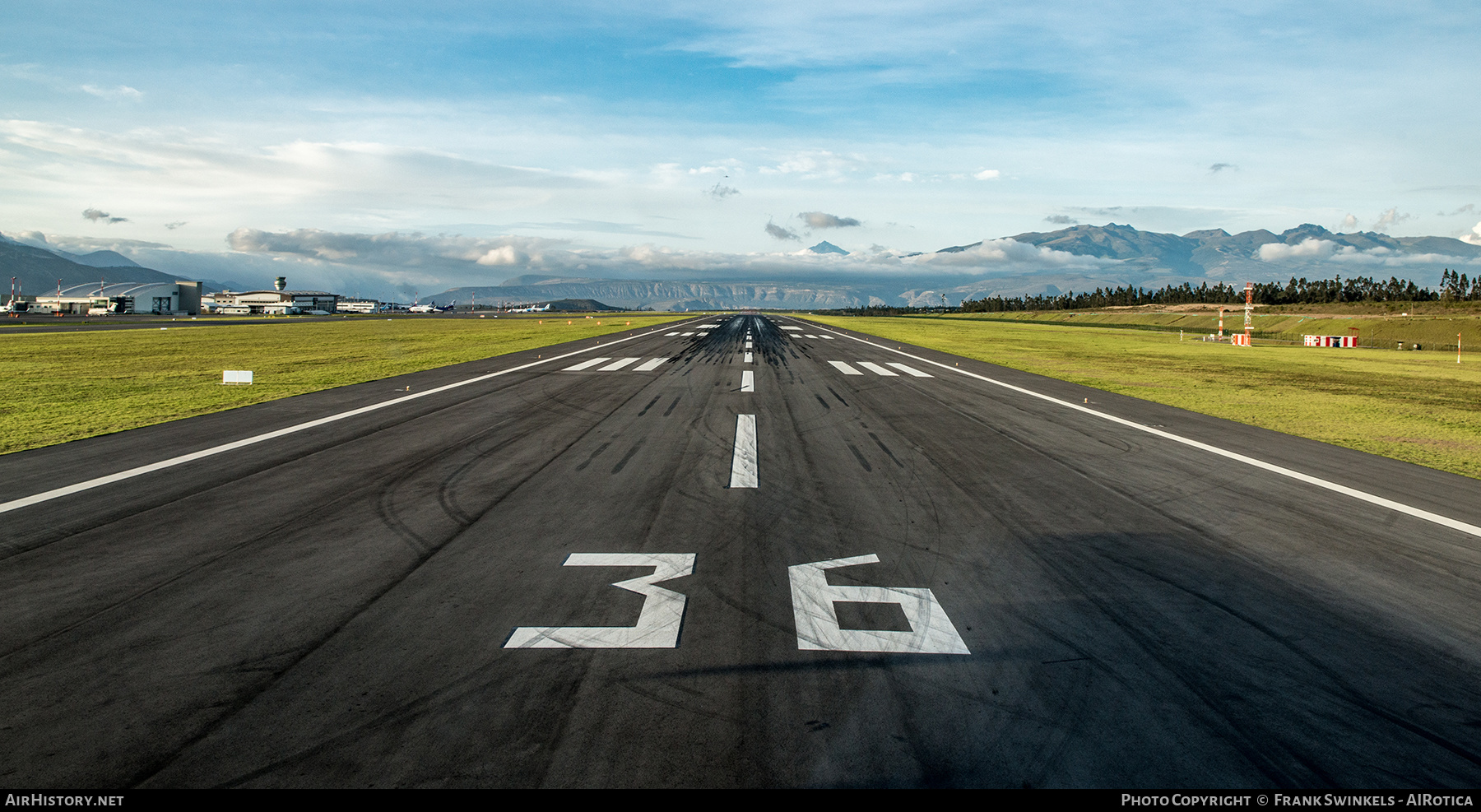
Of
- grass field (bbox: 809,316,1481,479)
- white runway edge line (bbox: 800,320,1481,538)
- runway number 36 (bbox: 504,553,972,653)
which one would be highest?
grass field (bbox: 809,316,1481,479)

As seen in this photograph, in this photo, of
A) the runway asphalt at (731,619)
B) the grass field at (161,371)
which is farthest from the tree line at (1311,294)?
the grass field at (161,371)

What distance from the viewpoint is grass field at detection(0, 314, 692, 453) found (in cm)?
1035

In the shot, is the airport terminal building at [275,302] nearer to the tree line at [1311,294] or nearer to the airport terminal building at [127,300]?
the airport terminal building at [127,300]

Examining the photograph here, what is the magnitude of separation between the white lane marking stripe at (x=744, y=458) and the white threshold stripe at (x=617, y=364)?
8.44m

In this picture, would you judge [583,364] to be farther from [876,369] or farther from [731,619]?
[731,619]

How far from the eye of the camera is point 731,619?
3.82 metres

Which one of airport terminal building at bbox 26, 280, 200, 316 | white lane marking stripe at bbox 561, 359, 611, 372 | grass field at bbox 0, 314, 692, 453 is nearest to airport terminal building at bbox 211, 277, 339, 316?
airport terminal building at bbox 26, 280, 200, 316

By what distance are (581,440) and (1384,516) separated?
8.22m

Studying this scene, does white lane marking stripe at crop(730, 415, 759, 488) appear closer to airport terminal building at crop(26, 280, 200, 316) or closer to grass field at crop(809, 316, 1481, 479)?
grass field at crop(809, 316, 1481, 479)

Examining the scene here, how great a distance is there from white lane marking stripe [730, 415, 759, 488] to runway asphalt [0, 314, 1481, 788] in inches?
4.2

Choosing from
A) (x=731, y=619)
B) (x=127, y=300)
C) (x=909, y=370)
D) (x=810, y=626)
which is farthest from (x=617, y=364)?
(x=127, y=300)

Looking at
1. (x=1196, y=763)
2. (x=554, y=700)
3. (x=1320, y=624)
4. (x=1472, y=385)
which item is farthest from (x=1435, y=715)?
(x=1472, y=385)

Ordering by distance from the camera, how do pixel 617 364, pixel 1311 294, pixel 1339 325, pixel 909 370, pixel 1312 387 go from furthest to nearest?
pixel 1311 294
pixel 1339 325
pixel 617 364
pixel 909 370
pixel 1312 387

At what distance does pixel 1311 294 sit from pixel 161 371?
10329 cm
